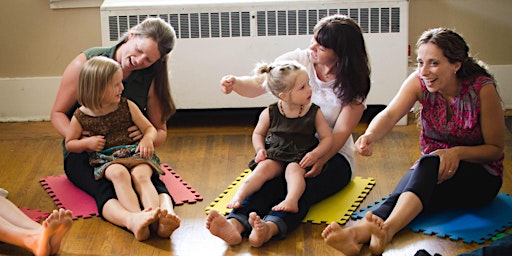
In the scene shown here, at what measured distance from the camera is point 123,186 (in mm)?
2998

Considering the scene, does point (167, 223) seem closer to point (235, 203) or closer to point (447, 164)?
point (235, 203)

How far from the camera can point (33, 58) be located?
168 inches

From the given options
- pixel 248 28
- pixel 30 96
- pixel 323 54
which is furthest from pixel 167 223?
pixel 30 96

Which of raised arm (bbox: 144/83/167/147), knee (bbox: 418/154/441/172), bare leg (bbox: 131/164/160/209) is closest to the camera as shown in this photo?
knee (bbox: 418/154/441/172)

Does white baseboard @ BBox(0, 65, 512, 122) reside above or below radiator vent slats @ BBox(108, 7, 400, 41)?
below

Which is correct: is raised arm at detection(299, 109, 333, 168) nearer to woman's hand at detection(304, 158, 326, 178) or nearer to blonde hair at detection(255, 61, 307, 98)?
→ woman's hand at detection(304, 158, 326, 178)

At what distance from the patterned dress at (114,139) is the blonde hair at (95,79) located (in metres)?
0.07

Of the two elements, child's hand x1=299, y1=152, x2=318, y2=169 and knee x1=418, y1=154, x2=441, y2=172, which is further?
child's hand x1=299, y1=152, x2=318, y2=169

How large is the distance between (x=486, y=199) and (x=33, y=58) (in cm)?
238

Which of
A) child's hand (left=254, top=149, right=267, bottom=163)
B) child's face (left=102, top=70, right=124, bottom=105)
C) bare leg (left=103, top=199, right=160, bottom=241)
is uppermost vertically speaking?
child's face (left=102, top=70, right=124, bottom=105)

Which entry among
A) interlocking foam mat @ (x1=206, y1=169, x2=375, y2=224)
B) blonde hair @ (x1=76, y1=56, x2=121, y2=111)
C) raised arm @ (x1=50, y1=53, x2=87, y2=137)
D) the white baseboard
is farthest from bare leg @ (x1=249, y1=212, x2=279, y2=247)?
the white baseboard

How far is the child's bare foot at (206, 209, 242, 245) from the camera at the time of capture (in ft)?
9.01

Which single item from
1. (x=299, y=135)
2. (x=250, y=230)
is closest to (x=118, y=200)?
(x=250, y=230)

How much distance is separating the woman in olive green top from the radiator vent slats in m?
0.76
